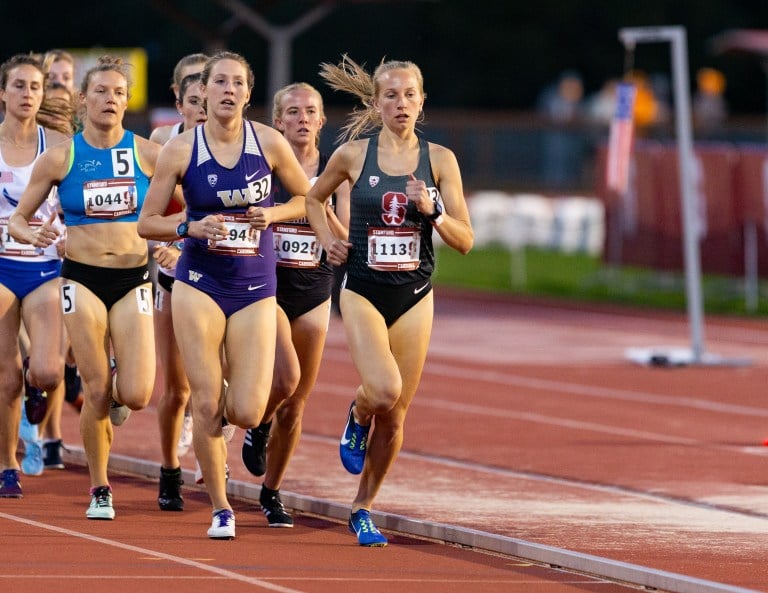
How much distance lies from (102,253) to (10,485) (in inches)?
63.1

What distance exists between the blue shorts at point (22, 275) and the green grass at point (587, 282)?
15796mm

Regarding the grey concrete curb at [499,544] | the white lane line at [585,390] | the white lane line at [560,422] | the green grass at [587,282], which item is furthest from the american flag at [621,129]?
the grey concrete curb at [499,544]

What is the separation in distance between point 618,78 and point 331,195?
40917 mm

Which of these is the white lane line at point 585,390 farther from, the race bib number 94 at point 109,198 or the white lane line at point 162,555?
the white lane line at point 162,555

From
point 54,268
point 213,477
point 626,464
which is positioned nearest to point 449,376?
point 626,464

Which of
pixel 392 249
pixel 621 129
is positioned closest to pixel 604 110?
pixel 621 129

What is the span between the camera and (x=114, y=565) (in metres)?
8.73

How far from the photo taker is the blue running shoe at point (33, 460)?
1175 cm

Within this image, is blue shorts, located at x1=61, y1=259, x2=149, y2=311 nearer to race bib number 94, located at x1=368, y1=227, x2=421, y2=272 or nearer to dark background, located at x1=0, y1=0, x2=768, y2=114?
race bib number 94, located at x1=368, y1=227, x2=421, y2=272

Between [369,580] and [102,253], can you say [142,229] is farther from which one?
[369,580]

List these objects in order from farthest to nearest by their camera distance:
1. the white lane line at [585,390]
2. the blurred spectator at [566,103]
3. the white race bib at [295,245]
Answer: the blurred spectator at [566,103], the white lane line at [585,390], the white race bib at [295,245]

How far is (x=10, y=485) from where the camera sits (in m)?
10.8

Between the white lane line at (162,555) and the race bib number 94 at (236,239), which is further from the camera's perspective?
the race bib number 94 at (236,239)

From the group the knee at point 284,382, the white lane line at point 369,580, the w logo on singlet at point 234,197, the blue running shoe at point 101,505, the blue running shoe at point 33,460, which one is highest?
the w logo on singlet at point 234,197
